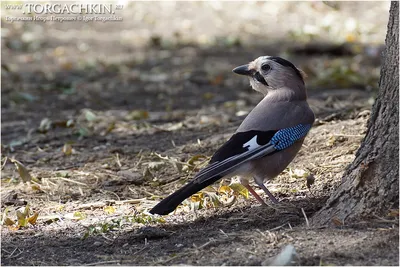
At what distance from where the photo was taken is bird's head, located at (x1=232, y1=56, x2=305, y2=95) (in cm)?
513

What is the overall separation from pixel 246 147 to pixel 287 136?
33cm

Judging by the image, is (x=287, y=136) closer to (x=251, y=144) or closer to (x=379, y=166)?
(x=251, y=144)

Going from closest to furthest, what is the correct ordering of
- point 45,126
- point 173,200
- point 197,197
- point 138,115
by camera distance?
point 173,200, point 197,197, point 45,126, point 138,115

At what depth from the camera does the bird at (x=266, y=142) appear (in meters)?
4.34

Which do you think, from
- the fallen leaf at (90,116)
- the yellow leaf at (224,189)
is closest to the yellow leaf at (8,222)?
the yellow leaf at (224,189)

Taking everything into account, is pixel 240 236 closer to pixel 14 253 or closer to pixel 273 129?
pixel 273 129

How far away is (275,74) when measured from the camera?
204 inches

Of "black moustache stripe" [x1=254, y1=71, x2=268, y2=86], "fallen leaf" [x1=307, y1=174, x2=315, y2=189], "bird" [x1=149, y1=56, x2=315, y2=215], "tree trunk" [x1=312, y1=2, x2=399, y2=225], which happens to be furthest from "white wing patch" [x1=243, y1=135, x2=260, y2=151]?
"black moustache stripe" [x1=254, y1=71, x2=268, y2=86]

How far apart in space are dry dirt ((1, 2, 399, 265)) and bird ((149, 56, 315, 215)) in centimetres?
22

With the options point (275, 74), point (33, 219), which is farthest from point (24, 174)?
point (275, 74)

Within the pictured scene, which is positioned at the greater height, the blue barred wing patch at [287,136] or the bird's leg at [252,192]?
the blue barred wing patch at [287,136]

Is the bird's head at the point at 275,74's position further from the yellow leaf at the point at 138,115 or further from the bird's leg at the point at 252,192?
the yellow leaf at the point at 138,115

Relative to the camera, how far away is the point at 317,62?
33.5 feet

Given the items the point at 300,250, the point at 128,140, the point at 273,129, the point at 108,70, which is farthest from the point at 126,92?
the point at 300,250
